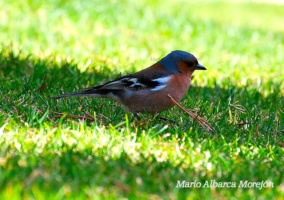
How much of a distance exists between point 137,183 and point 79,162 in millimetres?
493

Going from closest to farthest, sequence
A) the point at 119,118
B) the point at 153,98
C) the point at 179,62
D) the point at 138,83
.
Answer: the point at 119,118
the point at 153,98
the point at 138,83
the point at 179,62

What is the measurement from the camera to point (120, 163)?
3.38 metres

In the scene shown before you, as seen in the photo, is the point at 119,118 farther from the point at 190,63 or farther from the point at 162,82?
the point at 190,63

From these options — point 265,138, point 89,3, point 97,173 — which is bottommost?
point 265,138

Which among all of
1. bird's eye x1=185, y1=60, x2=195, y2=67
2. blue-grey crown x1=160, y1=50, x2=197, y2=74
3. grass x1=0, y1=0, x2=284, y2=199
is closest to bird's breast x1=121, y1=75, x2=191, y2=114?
grass x1=0, y1=0, x2=284, y2=199

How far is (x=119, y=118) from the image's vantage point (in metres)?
4.70

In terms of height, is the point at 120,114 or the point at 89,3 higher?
the point at 89,3

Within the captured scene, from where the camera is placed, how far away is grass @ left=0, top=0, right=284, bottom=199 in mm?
3078

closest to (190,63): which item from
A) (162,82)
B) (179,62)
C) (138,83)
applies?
(179,62)

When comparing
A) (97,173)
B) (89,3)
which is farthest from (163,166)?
(89,3)

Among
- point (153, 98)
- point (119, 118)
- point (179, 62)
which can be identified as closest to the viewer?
point (119, 118)

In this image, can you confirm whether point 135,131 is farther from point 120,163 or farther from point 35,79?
point 35,79

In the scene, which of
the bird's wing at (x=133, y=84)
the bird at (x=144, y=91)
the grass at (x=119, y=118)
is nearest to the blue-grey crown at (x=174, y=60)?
the bird at (x=144, y=91)

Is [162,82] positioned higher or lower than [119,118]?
higher
